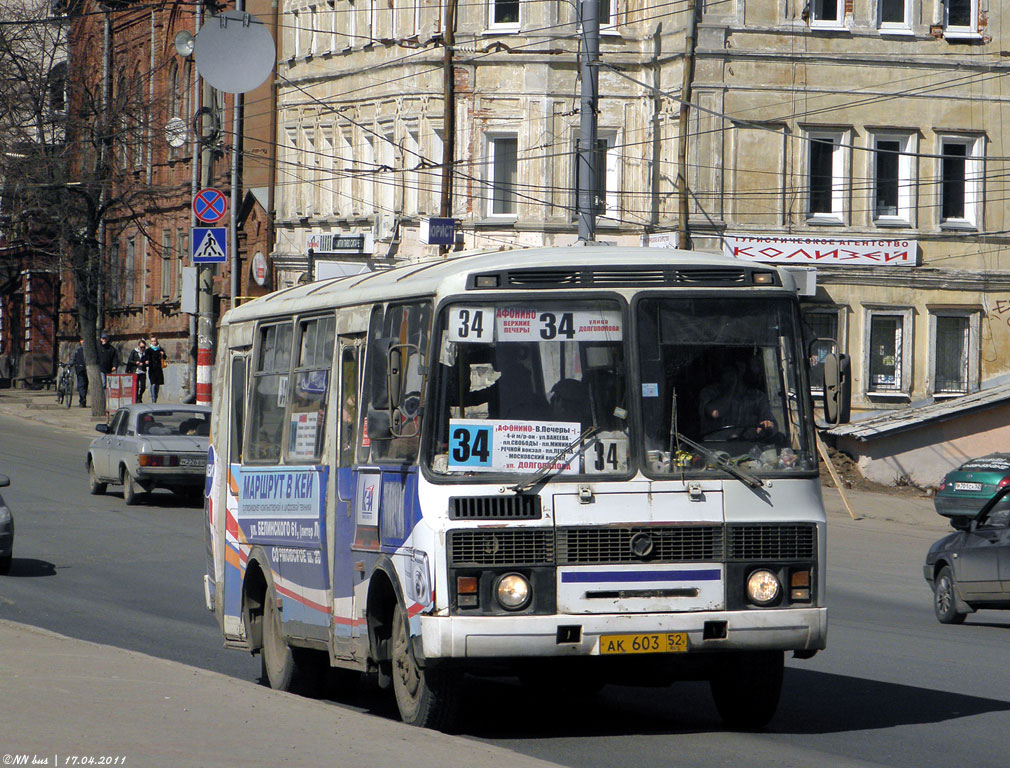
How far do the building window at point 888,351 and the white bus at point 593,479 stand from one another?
29452 millimetres

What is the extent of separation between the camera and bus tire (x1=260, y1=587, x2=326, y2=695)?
11.1 m

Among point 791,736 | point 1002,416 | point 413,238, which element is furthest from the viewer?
point 413,238

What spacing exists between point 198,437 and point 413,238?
16290 mm

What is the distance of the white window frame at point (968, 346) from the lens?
3812 cm

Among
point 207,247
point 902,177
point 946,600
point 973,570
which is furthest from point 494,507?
point 902,177

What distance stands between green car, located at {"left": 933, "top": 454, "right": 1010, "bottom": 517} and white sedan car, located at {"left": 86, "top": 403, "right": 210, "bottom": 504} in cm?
1147

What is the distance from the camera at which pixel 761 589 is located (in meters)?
8.70

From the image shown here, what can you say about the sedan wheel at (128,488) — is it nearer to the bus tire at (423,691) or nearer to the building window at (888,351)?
the bus tire at (423,691)

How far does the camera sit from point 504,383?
28.6 ft

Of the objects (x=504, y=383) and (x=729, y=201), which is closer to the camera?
(x=504, y=383)

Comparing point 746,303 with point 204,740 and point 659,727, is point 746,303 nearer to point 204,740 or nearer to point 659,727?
point 659,727

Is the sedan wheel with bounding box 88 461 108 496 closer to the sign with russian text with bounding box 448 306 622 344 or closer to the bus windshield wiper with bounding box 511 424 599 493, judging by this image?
the sign with russian text with bounding box 448 306 622 344

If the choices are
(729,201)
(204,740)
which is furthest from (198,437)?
(204,740)

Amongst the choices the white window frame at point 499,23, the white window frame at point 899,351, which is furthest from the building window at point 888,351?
the white window frame at point 499,23
